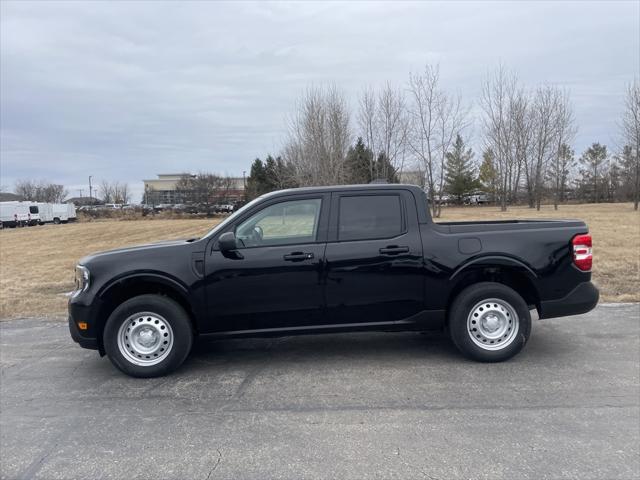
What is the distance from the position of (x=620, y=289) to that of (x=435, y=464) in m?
6.82

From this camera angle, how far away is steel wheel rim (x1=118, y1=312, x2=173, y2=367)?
4773mm

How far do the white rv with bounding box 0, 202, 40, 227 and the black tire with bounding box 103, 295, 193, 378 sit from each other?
5558 centimetres

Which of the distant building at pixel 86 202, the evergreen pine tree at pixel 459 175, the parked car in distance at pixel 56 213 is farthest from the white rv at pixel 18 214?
the evergreen pine tree at pixel 459 175

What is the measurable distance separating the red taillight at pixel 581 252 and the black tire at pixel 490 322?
69cm

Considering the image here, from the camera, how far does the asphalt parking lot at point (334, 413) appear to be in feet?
10.3

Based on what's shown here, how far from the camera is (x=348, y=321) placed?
16.0 feet

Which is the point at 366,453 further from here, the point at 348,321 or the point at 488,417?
the point at 348,321

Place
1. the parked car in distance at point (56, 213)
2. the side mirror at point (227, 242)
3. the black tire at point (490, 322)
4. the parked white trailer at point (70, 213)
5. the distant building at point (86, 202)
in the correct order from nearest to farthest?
the side mirror at point (227, 242)
the black tire at point (490, 322)
the parked car in distance at point (56, 213)
the parked white trailer at point (70, 213)
the distant building at point (86, 202)

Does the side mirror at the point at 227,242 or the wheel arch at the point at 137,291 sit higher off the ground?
the side mirror at the point at 227,242

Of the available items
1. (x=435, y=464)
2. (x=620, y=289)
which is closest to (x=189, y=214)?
(x=620, y=289)

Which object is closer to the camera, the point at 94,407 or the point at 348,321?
the point at 94,407

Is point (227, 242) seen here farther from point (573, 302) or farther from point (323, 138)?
point (323, 138)

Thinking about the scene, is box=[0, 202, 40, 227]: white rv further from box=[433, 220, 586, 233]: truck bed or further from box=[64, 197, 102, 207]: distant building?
box=[433, 220, 586, 233]: truck bed

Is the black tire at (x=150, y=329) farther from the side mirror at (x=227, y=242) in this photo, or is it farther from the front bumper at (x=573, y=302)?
the front bumper at (x=573, y=302)
